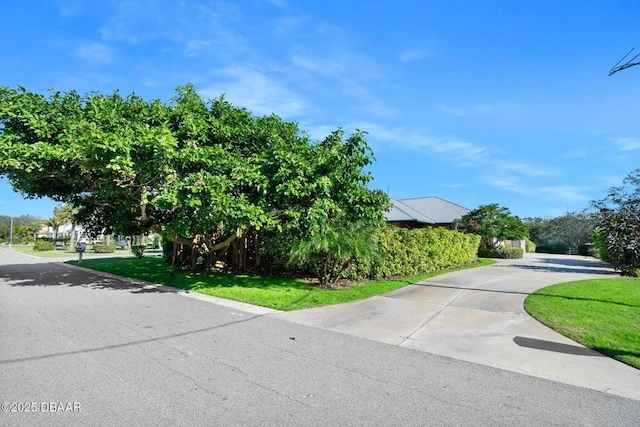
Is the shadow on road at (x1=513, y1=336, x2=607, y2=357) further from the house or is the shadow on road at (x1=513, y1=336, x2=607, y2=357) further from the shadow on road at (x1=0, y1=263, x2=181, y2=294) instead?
the house

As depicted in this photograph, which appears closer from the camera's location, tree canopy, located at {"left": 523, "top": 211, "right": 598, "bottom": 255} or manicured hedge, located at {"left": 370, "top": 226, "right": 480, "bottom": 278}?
manicured hedge, located at {"left": 370, "top": 226, "right": 480, "bottom": 278}

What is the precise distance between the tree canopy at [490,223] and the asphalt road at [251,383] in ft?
78.6

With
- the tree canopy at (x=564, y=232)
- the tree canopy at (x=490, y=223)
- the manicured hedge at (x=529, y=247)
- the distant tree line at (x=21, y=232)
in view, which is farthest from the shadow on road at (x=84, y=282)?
the distant tree line at (x=21, y=232)

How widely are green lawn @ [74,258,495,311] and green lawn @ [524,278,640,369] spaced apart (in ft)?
13.0

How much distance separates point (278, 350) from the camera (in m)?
5.06

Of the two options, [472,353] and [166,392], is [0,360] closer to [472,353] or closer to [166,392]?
[166,392]

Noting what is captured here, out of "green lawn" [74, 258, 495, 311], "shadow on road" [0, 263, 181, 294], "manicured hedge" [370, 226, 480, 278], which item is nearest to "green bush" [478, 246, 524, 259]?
"manicured hedge" [370, 226, 480, 278]

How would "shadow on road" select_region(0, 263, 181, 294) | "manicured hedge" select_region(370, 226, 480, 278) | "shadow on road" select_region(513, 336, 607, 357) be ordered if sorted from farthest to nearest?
1. "manicured hedge" select_region(370, 226, 480, 278)
2. "shadow on road" select_region(0, 263, 181, 294)
3. "shadow on road" select_region(513, 336, 607, 357)

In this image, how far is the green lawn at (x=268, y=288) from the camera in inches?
339

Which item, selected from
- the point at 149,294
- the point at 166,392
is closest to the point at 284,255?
the point at 149,294

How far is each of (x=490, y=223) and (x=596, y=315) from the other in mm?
21050

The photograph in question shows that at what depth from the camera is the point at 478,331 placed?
20.7ft

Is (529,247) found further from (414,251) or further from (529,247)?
(414,251)

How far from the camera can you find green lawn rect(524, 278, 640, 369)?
17.9ft
